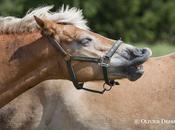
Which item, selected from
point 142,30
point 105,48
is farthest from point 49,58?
point 142,30

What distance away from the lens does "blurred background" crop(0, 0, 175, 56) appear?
47.0m

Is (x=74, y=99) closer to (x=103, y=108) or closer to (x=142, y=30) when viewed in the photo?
(x=103, y=108)

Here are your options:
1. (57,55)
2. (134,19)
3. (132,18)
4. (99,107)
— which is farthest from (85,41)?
(134,19)

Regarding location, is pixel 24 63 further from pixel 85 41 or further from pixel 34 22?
pixel 85 41

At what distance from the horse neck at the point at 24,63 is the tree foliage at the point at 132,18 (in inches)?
1427

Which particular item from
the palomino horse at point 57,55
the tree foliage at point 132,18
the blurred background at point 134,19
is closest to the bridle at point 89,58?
the palomino horse at point 57,55

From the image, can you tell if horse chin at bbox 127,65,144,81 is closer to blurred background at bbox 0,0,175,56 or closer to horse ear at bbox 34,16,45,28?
horse ear at bbox 34,16,45,28

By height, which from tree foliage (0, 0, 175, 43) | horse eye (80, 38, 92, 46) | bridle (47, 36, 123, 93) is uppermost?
horse eye (80, 38, 92, 46)

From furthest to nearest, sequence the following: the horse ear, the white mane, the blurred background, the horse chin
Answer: the blurred background, the white mane, the horse chin, the horse ear

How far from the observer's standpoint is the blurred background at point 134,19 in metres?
47.0

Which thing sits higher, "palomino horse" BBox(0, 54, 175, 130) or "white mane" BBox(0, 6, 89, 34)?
"white mane" BBox(0, 6, 89, 34)

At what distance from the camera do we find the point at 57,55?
6203 millimetres

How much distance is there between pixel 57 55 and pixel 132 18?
46749 mm

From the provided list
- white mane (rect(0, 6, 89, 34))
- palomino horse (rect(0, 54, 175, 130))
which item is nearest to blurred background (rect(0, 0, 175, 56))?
palomino horse (rect(0, 54, 175, 130))
